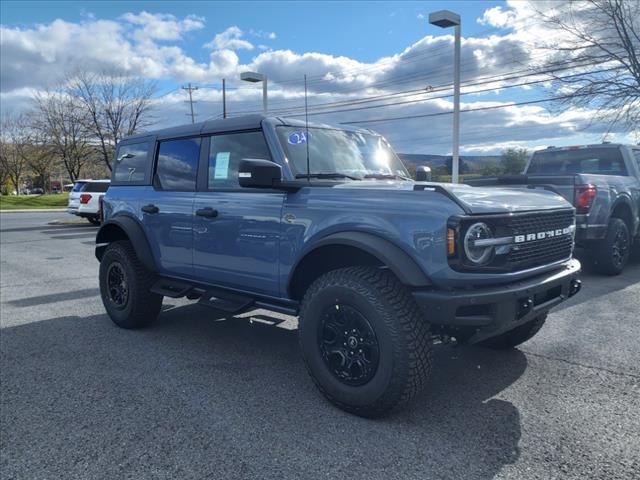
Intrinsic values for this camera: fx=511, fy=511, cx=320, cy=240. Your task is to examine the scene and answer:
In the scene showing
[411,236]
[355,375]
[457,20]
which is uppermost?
[457,20]

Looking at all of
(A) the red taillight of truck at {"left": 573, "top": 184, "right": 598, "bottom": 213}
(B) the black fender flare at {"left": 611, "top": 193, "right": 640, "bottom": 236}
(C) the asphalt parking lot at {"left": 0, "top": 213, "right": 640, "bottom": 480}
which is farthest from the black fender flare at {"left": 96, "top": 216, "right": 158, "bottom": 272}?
(B) the black fender flare at {"left": 611, "top": 193, "right": 640, "bottom": 236}

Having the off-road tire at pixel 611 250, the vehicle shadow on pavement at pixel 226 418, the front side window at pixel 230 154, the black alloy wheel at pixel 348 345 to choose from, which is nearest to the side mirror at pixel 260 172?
the front side window at pixel 230 154

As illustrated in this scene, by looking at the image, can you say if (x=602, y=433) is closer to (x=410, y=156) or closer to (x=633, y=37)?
(x=410, y=156)

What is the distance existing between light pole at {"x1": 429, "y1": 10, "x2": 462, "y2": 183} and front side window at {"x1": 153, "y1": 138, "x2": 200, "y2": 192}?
9.34m

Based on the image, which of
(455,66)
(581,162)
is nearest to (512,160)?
(455,66)

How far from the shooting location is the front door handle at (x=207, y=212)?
4254mm

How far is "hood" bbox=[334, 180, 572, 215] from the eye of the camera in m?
3.04

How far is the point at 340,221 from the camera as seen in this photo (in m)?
3.38

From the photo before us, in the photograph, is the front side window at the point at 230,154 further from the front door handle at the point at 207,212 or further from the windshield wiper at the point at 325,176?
the windshield wiper at the point at 325,176

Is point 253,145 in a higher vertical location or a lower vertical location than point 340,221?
higher

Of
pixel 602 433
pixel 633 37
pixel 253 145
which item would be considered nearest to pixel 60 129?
pixel 633 37

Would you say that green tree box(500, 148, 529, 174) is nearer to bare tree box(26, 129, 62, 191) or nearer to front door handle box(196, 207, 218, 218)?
front door handle box(196, 207, 218, 218)

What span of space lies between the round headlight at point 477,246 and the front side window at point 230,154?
1776mm

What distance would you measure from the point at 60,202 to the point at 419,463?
47.1 metres
